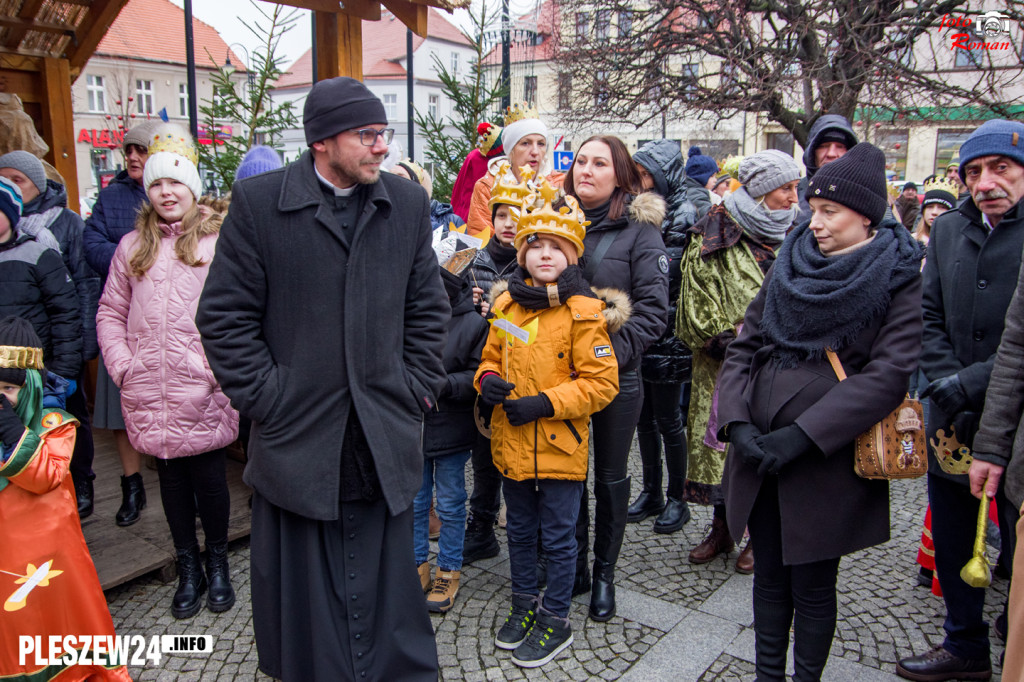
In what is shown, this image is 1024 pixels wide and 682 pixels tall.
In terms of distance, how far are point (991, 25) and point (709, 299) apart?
27.2 ft

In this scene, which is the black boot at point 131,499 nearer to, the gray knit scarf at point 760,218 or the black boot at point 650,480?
the black boot at point 650,480

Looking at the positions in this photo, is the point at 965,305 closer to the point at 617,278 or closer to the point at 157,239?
the point at 617,278

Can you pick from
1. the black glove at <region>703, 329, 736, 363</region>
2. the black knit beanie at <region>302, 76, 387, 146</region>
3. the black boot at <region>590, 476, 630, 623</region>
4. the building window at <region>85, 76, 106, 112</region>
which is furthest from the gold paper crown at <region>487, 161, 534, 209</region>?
the building window at <region>85, 76, 106, 112</region>

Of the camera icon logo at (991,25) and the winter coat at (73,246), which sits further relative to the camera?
the camera icon logo at (991,25)

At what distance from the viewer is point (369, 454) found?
2639mm

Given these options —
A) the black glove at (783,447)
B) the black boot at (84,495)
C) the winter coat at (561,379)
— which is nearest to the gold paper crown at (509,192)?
the winter coat at (561,379)

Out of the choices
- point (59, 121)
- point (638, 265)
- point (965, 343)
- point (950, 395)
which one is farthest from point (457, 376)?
point (59, 121)

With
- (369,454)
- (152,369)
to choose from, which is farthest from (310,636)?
(152,369)

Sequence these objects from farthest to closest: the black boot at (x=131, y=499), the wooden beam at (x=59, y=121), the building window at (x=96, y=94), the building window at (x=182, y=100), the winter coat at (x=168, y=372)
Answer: the building window at (x=96, y=94), the building window at (x=182, y=100), the wooden beam at (x=59, y=121), the black boot at (x=131, y=499), the winter coat at (x=168, y=372)

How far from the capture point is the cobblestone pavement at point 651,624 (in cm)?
308

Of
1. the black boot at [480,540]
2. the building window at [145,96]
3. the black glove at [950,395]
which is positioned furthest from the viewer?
the building window at [145,96]

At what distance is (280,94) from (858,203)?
4201 cm

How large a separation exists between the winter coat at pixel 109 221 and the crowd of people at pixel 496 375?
503mm

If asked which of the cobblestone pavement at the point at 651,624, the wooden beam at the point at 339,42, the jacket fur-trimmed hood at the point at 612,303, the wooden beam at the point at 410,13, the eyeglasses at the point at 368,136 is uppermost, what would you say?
the wooden beam at the point at 410,13
